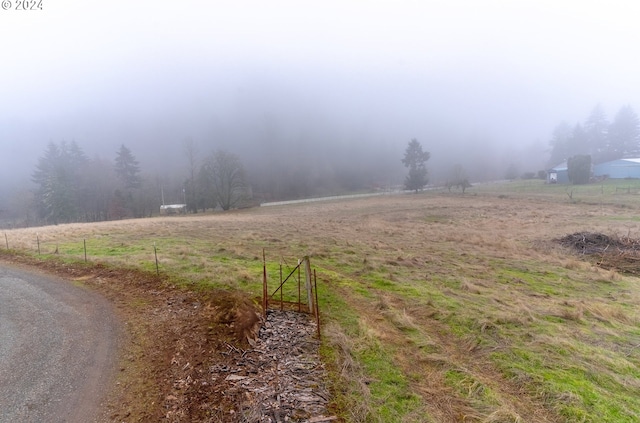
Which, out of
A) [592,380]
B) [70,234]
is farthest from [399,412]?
[70,234]

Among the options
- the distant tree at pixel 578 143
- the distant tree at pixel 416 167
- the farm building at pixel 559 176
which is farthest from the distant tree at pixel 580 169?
the distant tree at pixel 578 143

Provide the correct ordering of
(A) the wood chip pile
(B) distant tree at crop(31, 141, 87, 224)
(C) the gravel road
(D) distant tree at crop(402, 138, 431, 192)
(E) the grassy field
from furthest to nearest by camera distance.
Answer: (D) distant tree at crop(402, 138, 431, 192) < (B) distant tree at crop(31, 141, 87, 224) < (E) the grassy field < (C) the gravel road < (A) the wood chip pile

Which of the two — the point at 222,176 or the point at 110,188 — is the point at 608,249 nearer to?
the point at 222,176

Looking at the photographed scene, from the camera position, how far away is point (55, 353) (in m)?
6.45

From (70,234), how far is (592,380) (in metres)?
29.2

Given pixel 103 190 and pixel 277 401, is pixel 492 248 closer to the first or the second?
pixel 277 401

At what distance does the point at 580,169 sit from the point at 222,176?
66.9 m

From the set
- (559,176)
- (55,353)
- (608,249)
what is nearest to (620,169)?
(559,176)

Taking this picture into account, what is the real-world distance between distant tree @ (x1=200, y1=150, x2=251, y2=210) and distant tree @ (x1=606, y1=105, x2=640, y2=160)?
9586cm

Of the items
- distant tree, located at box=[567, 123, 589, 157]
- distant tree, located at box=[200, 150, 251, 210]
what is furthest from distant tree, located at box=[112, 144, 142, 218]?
distant tree, located at box=[567, 123, 589, 157]

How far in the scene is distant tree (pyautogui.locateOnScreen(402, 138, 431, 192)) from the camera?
71.2 meters

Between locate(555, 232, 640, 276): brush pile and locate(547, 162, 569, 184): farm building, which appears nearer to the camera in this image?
locate(555, 232, 640, 276): brush pile

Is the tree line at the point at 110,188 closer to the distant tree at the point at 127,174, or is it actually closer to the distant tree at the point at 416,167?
the distant tree at the point at 127,174

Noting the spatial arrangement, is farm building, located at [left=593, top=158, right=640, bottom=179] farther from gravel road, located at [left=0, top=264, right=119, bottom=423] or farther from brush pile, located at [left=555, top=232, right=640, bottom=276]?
gravel road, located at [left=0, top=264, right=119, bottom=423]
